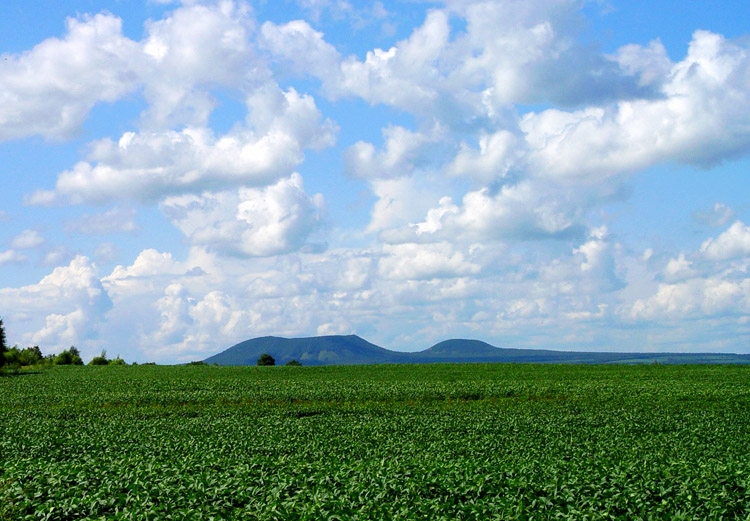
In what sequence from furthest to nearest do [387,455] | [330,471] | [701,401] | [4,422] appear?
[701,401], [4,422], [387,455], [330,471]

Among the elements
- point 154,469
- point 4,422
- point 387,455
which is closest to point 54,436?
point 4,422

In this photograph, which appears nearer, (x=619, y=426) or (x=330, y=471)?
(x=330, y=471)

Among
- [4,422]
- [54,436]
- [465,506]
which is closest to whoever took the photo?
[465,506]

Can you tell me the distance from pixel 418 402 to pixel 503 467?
29516 millimetres

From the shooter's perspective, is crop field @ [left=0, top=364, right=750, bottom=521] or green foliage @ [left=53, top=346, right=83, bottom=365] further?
green foliage @ [left=53, top=346, right=83, bottom=365]

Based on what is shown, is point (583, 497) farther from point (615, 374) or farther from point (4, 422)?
point (615, 374)

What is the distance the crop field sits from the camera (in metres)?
15.5

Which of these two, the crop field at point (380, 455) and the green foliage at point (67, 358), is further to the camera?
the green foliage at point (67, 358)

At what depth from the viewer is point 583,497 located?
1548 centimetres

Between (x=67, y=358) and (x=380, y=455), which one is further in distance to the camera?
(x=67, y=358)

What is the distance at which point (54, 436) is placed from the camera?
93.0 ft

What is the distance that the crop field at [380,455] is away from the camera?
15.5 meters

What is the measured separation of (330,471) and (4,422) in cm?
2539

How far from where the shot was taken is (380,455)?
23.7 meters
